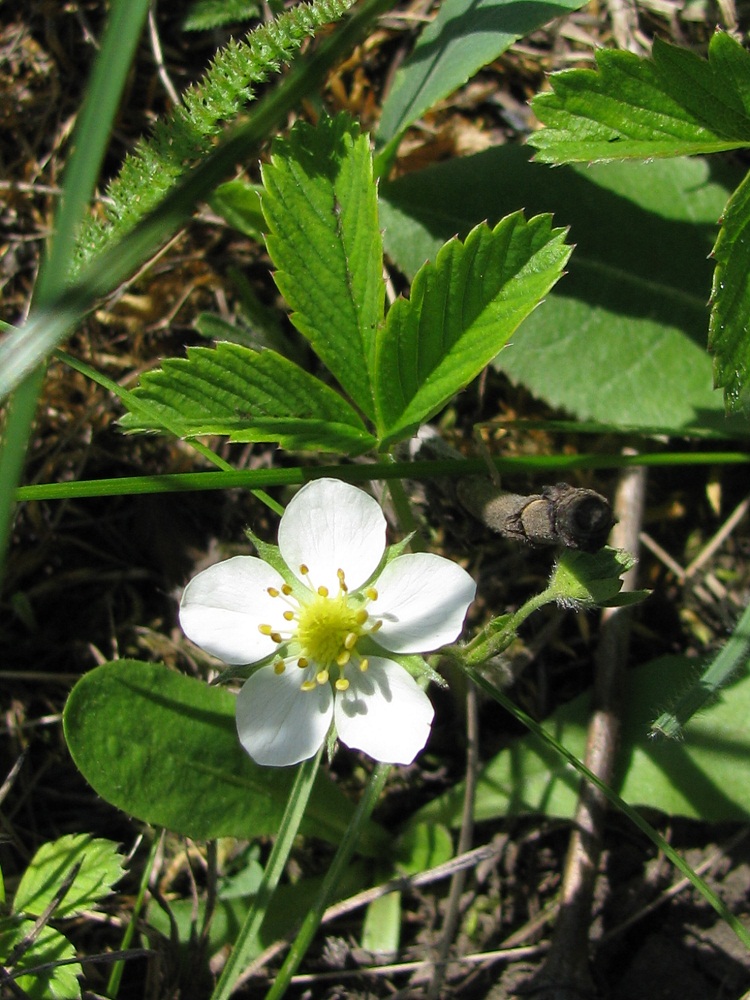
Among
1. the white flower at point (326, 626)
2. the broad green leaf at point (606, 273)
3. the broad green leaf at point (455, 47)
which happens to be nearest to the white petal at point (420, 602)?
the white flower at point (326, 626)

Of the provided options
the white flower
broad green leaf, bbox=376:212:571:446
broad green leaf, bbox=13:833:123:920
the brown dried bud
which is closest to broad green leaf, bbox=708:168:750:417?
broad green leaf, bbox=376:212:571:446

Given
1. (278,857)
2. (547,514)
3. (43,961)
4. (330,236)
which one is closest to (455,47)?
(330,236)

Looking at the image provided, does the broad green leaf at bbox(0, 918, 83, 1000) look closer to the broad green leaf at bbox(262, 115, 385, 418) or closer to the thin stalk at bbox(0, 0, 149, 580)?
the thin stalk at bbox(0, 0, 149, 580)

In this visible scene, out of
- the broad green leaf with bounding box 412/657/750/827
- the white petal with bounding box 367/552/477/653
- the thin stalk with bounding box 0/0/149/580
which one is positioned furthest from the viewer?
the broad green leaf with bounding box 412/657/750/827

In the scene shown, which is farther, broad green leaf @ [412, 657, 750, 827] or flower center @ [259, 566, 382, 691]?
broad green leaf @ [412, 657, 750, 827]

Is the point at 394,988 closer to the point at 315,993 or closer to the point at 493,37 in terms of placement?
the point at 315,993

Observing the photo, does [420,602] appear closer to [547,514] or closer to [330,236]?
[547,514]
